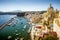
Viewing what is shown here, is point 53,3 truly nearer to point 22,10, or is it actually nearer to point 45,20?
point 45,20

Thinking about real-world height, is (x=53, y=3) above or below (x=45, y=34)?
above

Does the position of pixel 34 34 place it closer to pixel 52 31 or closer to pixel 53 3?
pixel 52 31

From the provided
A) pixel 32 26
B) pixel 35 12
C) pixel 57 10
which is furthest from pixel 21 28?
pixel 57 10

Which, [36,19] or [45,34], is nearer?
[45,34]

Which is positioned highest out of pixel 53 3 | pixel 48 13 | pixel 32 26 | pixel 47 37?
pixel 53 3

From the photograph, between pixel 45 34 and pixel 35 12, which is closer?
pixel 45 34

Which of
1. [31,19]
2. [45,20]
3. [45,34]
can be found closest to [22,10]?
[31,19]
